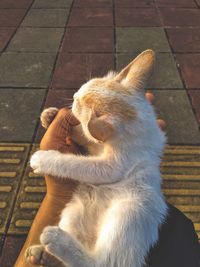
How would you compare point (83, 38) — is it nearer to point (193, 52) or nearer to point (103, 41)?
point (103, 41)

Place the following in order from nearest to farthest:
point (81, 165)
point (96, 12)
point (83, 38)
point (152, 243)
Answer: point (152, 243) < point (81, 165) < point (83, 38) < point (96, 12)

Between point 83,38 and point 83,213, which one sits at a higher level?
point 83,213

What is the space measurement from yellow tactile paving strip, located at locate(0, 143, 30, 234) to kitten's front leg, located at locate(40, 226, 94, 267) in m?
1.06

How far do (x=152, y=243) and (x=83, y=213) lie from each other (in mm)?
476

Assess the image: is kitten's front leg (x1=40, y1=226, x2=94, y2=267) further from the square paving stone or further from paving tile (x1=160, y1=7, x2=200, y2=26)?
paving tile (x1=160, y1=7, x2=200, y2=26)

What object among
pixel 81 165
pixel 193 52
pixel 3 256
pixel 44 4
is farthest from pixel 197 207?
pixel 44 4

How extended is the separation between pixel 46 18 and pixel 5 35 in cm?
99

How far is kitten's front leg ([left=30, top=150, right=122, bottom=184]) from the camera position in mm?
2461

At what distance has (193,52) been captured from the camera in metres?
5.84

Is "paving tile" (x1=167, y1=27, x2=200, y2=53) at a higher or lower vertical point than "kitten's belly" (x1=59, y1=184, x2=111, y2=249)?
lower

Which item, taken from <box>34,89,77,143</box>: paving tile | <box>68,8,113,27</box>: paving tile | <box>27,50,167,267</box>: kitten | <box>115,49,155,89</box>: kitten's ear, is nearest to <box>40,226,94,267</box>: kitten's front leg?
<box>27,50,167,267</box>: kitten

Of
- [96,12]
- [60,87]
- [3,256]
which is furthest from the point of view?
[96,12]

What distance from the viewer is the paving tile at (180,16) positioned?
22.1 ft

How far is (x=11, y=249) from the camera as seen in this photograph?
10.0 ft
